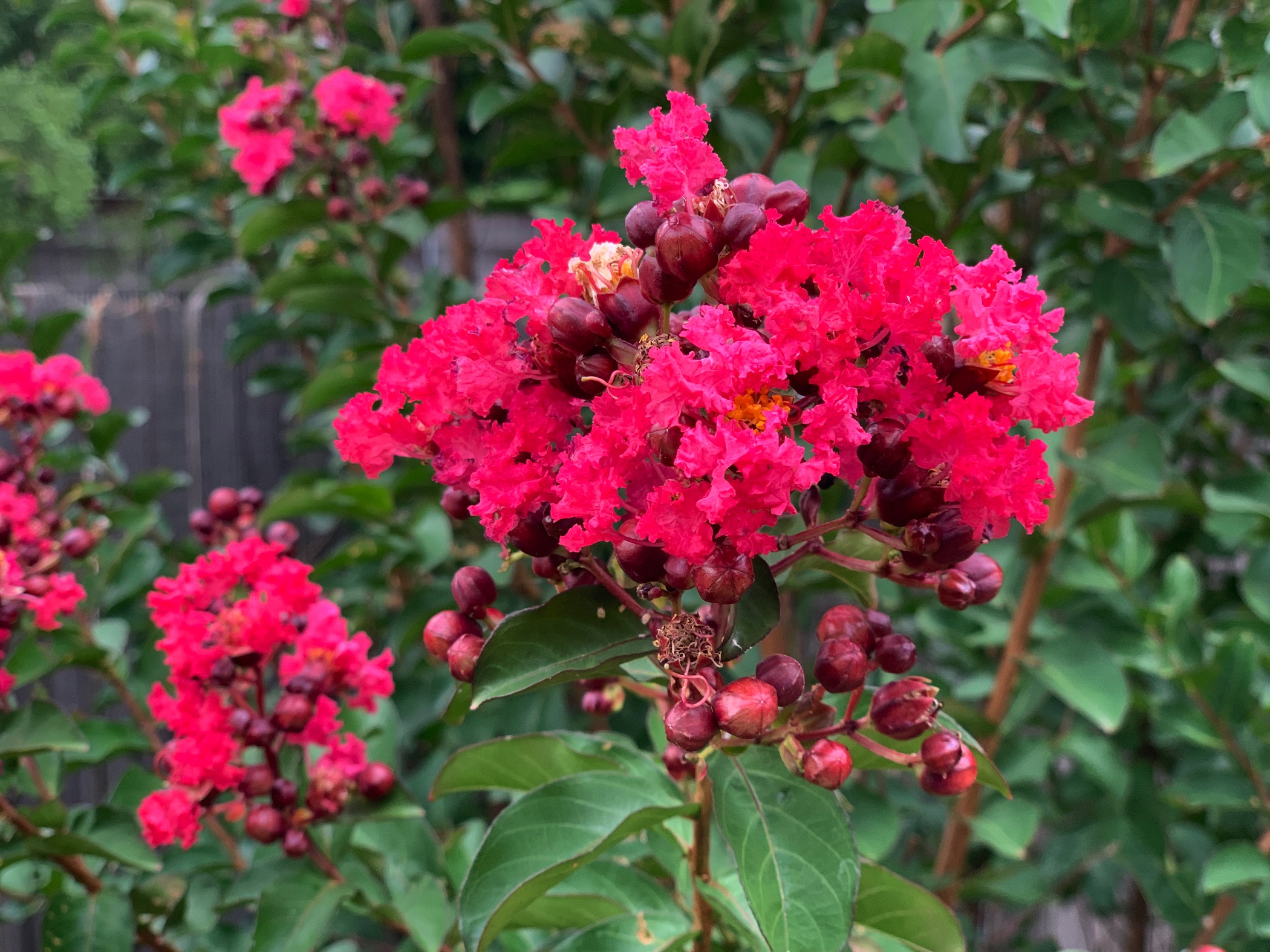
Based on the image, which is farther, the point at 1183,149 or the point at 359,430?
the point at 1183,149

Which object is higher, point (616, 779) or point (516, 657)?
point (516, 657)

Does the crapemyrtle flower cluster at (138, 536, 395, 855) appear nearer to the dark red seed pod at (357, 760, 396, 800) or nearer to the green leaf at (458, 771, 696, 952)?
the dark red seed pod at (357, 760, 396, 800)

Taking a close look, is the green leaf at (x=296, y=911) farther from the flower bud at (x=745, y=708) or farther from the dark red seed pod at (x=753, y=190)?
the dark red seed pod at (x=753, y=190)

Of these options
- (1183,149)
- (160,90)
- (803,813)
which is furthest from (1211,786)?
(160,90)

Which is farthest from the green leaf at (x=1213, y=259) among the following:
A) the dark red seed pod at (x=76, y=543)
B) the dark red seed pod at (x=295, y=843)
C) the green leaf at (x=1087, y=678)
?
the dark red seed pod at (x=76, y=543)

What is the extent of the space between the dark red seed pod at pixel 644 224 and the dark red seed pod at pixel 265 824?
2.28 feet

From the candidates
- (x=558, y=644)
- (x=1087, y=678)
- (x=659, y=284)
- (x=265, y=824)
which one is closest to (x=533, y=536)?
(x=558, y=644)

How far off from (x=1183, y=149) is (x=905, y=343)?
850 millimetres

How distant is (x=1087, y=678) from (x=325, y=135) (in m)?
1.53

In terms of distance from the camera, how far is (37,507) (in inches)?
51.1

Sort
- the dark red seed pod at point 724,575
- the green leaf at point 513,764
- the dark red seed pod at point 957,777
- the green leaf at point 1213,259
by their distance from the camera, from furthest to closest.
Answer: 1. the green leaf at point 1213,259
2. the green leaf at point 513,764
3. the dark red seed pod at point 957,777
4. the dark red seed pod at point 724,575

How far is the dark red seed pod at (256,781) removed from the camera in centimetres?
91

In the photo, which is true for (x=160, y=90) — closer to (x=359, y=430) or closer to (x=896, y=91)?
(x=896, y=91)

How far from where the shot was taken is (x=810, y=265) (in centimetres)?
53
